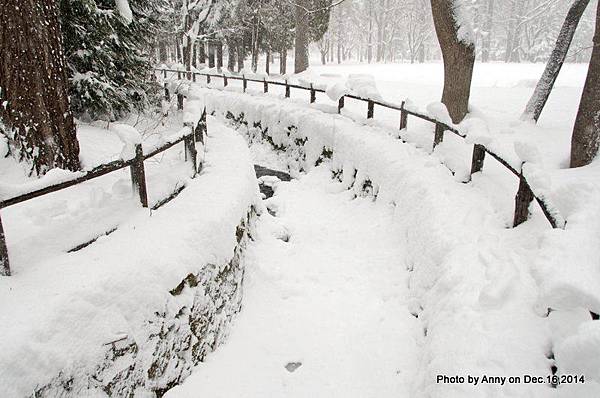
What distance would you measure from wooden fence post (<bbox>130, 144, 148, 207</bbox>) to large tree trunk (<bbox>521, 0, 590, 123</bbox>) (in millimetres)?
9778

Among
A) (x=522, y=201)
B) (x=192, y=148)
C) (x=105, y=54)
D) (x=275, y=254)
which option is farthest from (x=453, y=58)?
(x=105, y=54)

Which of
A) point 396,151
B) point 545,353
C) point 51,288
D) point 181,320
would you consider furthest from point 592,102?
point 51,288

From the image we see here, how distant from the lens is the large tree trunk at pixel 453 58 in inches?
345

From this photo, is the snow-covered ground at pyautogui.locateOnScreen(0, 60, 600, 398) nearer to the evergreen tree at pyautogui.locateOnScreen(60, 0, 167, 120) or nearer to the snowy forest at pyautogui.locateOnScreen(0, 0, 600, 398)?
the snowy forest at pyautogui.locateOnScreen(0, 0, 600, 398)

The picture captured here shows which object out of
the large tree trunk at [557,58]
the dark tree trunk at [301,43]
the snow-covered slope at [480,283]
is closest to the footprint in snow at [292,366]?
the snow-covered slope at [480,283]

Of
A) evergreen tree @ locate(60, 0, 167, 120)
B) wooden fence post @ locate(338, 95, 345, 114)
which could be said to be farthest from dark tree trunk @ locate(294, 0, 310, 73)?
evergreen tree @ locate(60, 0, 167, 120)

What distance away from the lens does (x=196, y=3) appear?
91.0ft

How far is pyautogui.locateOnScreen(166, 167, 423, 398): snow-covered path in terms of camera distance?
394cm

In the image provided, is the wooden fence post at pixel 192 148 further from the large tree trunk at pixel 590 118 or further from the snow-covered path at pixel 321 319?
the large tree trunk at pixel 590 118

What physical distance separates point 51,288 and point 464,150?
7.27 meters

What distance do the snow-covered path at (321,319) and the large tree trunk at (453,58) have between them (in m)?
3.65

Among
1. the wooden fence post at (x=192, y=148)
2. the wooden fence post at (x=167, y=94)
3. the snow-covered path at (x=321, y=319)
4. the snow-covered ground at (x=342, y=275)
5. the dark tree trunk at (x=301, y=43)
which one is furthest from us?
the dark tree trunk at (x=301, y=43)

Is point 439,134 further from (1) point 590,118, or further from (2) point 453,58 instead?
(2) point 453,58

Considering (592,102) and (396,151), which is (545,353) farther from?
(396,151)
